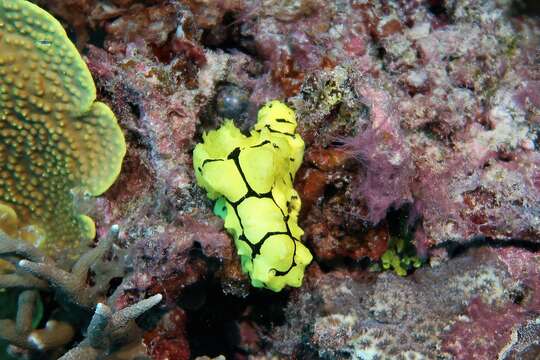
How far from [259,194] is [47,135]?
71.3 inches

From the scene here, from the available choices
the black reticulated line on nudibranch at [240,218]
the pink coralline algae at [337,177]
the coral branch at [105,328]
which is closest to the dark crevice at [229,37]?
the pink coralline algae at [337,177]

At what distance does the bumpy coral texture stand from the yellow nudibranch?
36.6 inches

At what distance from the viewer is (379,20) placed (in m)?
4.47

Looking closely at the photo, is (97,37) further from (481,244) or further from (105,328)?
(481,244)

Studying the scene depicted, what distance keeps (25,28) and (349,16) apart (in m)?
2.79

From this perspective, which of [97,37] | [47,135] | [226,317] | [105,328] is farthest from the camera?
[226,317]

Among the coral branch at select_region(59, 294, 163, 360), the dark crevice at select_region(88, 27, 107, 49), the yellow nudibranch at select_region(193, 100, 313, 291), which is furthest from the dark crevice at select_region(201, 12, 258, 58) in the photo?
the coral branch at select_region(59, 294, 163, 360)

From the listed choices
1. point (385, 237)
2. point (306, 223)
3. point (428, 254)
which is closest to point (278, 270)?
point (306, 223)

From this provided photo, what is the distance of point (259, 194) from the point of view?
130 inches

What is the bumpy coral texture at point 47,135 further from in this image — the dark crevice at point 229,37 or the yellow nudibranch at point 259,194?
the dark crevice at point 229,37

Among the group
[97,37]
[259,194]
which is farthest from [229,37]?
[259,194]

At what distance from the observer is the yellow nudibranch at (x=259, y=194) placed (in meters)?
3.22

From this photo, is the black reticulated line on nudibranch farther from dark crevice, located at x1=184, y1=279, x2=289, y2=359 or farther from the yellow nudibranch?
dark crevice, located at x1=184, y1=279, x2=289, y2=359

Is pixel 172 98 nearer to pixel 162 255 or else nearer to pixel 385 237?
pixel 162 255
